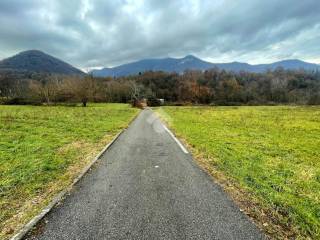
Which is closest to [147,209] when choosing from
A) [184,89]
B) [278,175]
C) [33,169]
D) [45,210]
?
[45,210]

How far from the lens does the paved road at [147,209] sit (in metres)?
4.29

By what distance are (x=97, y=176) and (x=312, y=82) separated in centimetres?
13744

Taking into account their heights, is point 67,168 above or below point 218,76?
below

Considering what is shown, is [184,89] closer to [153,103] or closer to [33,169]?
[153,103]

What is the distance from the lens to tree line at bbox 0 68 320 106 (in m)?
73.1

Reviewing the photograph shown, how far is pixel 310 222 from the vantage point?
470cm

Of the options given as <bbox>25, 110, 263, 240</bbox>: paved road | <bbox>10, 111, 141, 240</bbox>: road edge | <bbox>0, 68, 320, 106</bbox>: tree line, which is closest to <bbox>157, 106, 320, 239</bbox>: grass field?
<bbox>25, 110, 263, 240</bbox>: paved road

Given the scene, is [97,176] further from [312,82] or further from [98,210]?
[312,82]

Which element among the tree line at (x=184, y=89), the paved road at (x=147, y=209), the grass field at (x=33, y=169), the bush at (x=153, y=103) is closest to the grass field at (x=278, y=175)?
the paved road at (x=147, y=209)

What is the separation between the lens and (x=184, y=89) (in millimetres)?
103562

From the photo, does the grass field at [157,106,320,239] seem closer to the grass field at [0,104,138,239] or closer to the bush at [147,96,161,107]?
the grass field at [0,104,138,239]

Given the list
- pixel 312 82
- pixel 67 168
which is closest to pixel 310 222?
pixel 67 168

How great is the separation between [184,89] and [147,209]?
99.9 metres

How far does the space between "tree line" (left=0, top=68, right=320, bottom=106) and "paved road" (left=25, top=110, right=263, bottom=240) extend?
6530 cm
